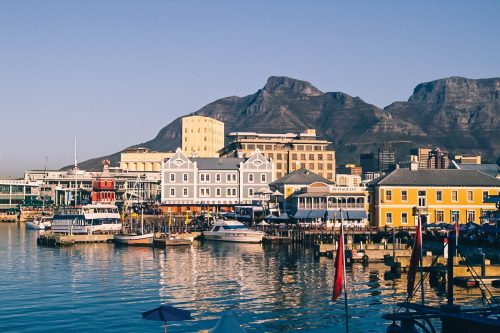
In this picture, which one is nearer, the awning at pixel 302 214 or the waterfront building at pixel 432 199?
the waterfront building at pixel 432 199

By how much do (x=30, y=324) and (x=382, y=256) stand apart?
43.2 meters

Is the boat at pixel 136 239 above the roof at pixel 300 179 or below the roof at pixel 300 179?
below

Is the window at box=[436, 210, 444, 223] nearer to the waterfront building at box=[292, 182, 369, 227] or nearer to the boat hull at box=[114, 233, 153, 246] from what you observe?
the waterfront building at box=[292, 182, 369, 227]

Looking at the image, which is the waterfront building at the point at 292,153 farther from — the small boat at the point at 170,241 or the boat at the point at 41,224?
the small boat at the point at 170,241

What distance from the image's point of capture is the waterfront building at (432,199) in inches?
4149

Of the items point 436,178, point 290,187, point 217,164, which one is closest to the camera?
point 436,178

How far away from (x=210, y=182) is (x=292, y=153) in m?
43.6

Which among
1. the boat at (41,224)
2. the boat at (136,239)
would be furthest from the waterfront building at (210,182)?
the boat at (136,239)

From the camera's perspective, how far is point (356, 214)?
105812 millimetres

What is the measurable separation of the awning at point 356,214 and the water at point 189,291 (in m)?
21.6

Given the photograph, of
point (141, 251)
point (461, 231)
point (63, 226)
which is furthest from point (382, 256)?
point (63, 226)

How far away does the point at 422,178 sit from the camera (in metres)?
107

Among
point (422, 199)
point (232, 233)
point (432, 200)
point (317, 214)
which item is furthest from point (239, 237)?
point (432, 200)

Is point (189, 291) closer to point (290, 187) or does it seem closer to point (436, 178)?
point (436, 178)
